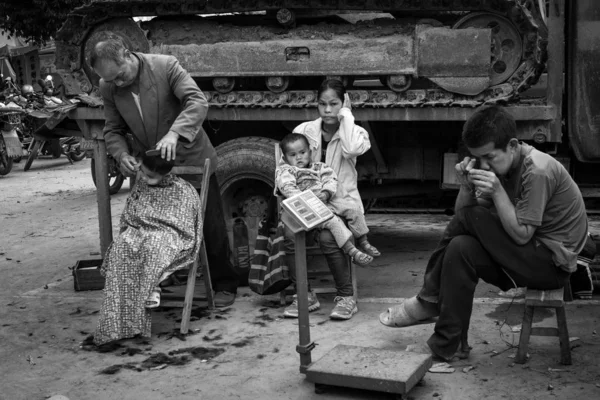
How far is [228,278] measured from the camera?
21.3 ft

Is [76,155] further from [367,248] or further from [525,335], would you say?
[525,335]

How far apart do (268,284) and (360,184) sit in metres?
2.28

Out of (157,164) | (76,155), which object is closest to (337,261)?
(157,164)

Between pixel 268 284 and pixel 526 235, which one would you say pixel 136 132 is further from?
pixel 526 235

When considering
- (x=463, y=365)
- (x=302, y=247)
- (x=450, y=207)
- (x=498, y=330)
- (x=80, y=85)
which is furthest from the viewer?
(x=450, y=207)

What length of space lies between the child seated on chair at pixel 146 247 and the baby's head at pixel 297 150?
2.31 feet

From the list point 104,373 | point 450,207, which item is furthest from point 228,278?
point 450,207

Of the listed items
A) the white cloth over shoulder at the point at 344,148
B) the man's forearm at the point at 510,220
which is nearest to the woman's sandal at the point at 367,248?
the white cloth over shoulder at the point at 344,148

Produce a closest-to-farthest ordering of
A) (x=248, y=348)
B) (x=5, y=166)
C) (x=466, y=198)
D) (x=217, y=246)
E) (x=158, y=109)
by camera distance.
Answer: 1. (x=466, y=198)
2. (x=248, y=348)
3. (x=158, y=109)
4. (x=217, y=246)
5. (x=5, y=166)

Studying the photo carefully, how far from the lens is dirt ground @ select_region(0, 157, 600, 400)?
4.56m

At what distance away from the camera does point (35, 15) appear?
2097 centimetres

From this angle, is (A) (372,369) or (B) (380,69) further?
(B) (380,69)

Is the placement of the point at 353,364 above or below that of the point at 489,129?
below

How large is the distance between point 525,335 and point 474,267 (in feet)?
1.49
